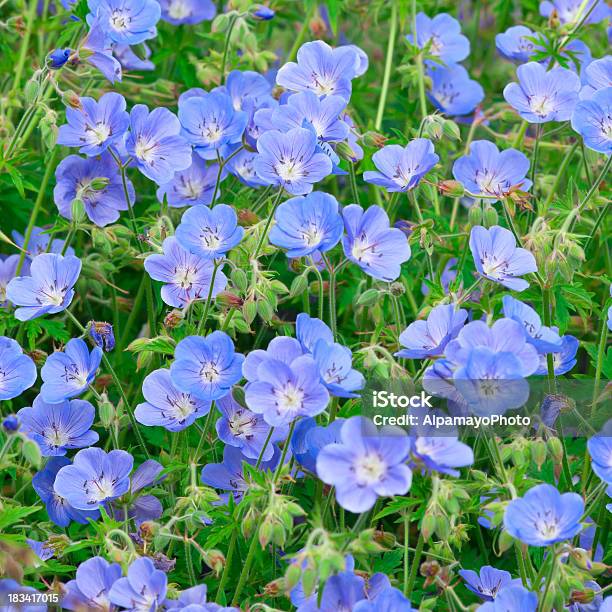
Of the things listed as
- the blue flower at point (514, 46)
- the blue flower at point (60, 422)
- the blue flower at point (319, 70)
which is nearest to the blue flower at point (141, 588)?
the blue flower at point (60, 422)

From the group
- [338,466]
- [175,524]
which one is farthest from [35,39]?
[338,466]

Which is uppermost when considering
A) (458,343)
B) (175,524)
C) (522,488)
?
(458,343)

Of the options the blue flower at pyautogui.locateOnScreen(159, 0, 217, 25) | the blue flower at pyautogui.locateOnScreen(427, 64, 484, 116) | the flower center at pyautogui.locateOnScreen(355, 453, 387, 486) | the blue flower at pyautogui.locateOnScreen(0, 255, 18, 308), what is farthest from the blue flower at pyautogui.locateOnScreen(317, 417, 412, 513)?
the blue flower at pyautogui.locateOnScreen(159, 0, 217, 25)

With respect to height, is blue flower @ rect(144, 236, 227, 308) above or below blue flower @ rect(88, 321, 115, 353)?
above

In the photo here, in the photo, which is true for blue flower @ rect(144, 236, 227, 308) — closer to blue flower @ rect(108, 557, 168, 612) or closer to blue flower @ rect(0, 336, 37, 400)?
blue flower @ rect(0, 336, 37, 400)

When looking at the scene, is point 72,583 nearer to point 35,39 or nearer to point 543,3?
point 35,39

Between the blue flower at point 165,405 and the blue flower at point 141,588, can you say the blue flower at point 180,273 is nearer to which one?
the blue flower at point 165,405
